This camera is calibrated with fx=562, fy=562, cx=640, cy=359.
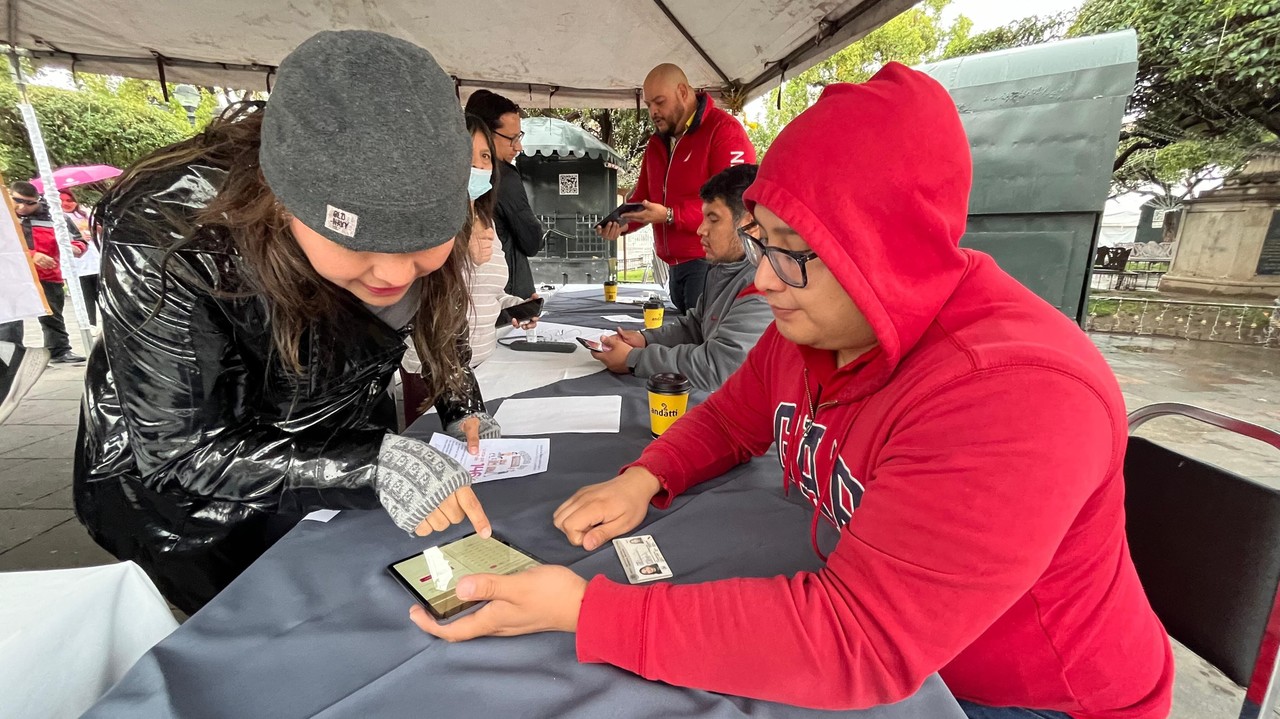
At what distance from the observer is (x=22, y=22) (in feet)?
10.7

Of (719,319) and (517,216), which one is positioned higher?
(517,216)

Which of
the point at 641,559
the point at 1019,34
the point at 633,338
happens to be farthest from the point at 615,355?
the point at 1019,34

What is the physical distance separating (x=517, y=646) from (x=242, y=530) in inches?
32.9

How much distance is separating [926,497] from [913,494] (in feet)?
0.05

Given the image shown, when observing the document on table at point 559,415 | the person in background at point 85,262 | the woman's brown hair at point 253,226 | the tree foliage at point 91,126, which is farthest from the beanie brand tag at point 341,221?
the tree foliage at point 91,126

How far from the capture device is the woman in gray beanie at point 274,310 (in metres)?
0.79

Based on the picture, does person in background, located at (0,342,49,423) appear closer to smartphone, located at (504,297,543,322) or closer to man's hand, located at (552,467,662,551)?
smartphone, located at (504,297,543,322)

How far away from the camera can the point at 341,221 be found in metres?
0.81

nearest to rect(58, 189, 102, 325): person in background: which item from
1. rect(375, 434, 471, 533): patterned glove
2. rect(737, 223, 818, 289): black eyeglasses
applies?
rect(375, 434, 471, 533): patterned glove

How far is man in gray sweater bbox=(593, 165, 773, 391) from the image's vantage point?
1958 millimetres

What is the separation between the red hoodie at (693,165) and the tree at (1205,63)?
1021 cm

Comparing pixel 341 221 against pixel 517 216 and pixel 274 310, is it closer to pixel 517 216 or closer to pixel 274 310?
pixel 274 310

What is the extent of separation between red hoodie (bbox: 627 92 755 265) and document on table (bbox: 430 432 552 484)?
2.17m

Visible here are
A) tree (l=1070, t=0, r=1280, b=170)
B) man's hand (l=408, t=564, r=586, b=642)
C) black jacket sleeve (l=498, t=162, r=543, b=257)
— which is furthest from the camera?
tree (l=1070, t=0, r=1280, b=170)
